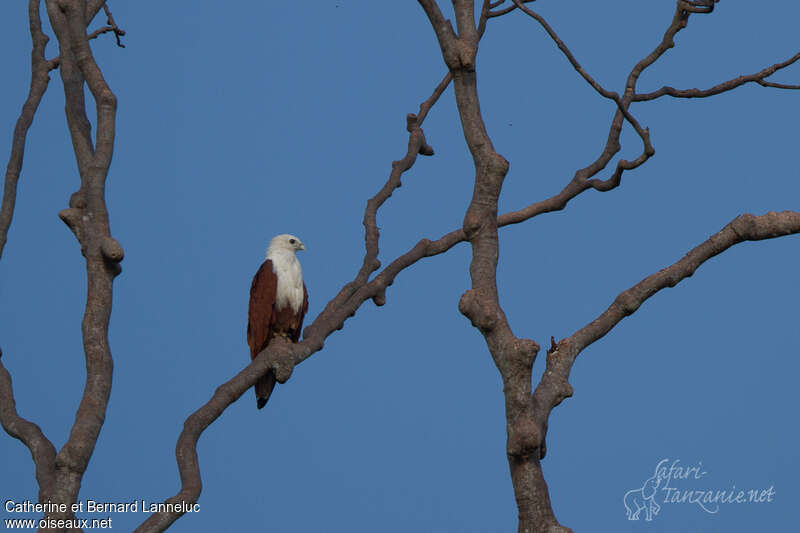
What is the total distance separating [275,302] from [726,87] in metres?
3.17

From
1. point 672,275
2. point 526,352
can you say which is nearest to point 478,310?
point 526,352

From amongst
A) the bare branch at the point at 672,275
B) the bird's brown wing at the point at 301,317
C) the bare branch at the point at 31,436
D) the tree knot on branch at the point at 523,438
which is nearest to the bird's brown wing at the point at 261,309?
the bird's brown wing at the point at 301,317

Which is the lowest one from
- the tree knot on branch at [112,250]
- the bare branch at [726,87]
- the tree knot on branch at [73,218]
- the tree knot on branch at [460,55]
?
the tree knot on branch at [112,250]

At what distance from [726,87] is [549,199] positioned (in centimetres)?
114

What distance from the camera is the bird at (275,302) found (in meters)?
6.89

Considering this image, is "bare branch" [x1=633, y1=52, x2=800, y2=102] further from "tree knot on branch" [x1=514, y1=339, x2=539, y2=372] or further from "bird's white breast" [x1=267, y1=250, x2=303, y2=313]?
"bird's white breast" [x1=267, y1=250, x2=303, y2=313]

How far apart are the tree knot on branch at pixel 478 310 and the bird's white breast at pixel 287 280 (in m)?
2.88

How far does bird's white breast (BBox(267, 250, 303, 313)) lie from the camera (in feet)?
23.0

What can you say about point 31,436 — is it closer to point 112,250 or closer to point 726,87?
point 112,250

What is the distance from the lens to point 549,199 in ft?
19.7

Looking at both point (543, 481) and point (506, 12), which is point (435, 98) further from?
point (543, 481)

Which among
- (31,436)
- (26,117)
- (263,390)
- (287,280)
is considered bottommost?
(31,436)

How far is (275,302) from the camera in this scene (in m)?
6.96

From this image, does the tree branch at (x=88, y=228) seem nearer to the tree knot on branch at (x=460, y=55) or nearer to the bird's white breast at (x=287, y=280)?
the tree knot on branch at (x=460, y=55)
